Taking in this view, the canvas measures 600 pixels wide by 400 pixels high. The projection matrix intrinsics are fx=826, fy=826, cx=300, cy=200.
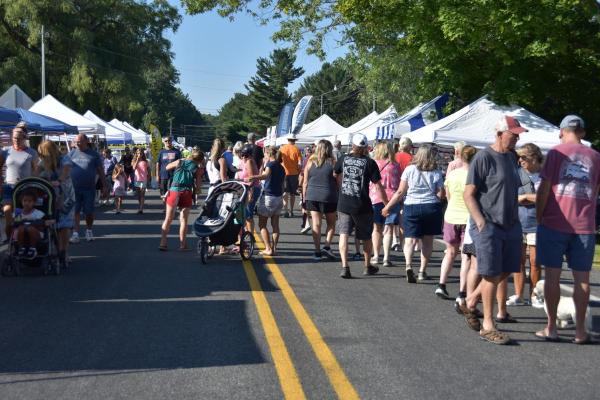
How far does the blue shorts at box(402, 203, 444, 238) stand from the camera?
10836 millimetres

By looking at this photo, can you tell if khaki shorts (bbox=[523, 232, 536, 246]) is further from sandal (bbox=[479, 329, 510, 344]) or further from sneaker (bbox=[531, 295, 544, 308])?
sandal (bbox=[479, 329, 510, 344])

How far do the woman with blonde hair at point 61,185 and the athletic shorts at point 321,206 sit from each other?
3.56m

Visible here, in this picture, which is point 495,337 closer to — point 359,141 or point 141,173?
point 359,141

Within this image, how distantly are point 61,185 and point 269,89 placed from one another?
12273 centimetres

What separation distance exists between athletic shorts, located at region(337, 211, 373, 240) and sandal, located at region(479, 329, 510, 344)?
12.8 feet

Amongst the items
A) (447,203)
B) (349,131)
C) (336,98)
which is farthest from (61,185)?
(336,98)

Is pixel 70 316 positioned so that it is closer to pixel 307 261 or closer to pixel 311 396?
pixel 311 396

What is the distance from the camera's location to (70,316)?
827 cm

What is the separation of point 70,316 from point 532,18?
14.8 m

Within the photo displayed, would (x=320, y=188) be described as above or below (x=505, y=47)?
below

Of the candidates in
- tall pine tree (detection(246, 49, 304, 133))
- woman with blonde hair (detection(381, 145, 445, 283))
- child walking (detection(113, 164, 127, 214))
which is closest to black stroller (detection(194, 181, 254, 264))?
woman with blonde hair (detection(381, 145, 445, 283))

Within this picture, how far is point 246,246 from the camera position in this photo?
12.8m

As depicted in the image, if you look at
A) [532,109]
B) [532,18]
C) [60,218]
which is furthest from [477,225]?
[532,109]

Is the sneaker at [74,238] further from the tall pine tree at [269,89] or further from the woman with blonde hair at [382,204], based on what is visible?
the tall pine tree at [269,89]
